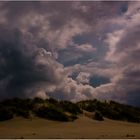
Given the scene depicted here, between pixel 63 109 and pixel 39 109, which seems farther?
pixel 63 109

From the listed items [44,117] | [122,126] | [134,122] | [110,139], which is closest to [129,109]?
[134,122]

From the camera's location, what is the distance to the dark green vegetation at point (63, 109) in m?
76.4

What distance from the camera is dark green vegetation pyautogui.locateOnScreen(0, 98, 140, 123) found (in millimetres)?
76375

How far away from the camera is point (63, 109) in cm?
8050

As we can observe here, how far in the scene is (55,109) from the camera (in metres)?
79.1

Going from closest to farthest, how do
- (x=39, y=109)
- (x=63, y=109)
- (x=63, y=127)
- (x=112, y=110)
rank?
(x=63, y=127) < (x=39, y=109) < (x=63, y=109) < (x=112, y=110)

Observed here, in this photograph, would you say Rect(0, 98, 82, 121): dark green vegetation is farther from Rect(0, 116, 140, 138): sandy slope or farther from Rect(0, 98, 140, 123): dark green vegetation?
Rect(0, 116, 140, 138): sandy slope

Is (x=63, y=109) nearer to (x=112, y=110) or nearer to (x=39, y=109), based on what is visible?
(x=39, y=109)

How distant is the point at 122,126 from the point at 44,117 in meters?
13.4

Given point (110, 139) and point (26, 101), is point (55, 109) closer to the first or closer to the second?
point (26, 101)

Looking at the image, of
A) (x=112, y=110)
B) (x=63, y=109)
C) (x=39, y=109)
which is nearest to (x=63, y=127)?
(x=39, y=109)

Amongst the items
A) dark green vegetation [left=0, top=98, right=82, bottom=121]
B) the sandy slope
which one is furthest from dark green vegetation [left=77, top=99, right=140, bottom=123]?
dark green vegetation [left=0, top=98, right=82, bottom=121]

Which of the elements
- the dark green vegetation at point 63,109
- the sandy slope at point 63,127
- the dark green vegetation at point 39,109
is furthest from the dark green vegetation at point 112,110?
the dark green vegetation at point 39,109

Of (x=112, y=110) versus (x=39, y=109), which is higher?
(x=112, y=110)
